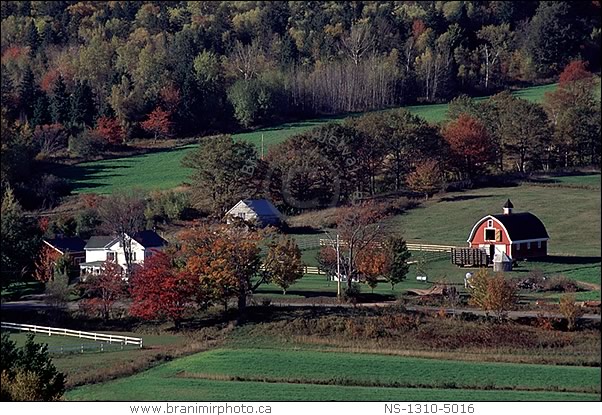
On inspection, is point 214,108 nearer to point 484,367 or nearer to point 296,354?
point 296,354

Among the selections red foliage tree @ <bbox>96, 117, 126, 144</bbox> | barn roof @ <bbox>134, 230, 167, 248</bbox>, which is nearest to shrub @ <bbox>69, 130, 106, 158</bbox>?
red foliage tree @ <bbox>96, 117, 126, 144</bbox>

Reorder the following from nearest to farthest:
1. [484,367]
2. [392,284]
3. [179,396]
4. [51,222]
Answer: [179,396] < [484,367] < [392,284] < [51,222]

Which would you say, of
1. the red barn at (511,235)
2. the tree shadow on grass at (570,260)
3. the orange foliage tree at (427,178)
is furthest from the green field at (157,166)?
the tree shadow on grass at (570,260)

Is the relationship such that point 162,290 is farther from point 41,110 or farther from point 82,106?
point 41,110

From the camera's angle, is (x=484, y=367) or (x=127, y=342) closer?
(x=484, y=367)

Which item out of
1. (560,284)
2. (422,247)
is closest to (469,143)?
(422,247)

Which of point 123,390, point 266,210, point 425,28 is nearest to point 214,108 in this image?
point 266,210
